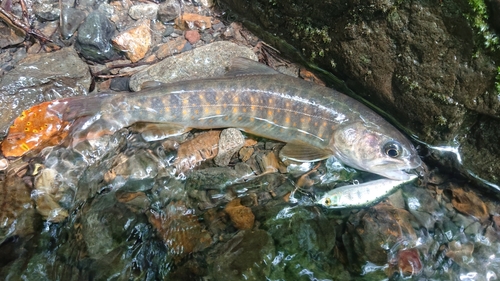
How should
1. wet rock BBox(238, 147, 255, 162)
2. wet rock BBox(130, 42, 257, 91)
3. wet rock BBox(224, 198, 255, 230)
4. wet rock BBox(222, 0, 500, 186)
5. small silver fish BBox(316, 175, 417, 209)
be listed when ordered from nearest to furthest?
1. wet rock BBox(222, 0, 500, 186)
2. wet rock BBox(224, 198, 255, 230)
3. small silver fish BBox(316, 175, 417, 209)
4. wet rock BBox(238, 147, 255, 162)
5. wet rock BBox(130, 42, 257, 91)

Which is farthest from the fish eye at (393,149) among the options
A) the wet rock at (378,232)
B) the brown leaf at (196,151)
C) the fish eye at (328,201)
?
the brown leaf at (196,151)

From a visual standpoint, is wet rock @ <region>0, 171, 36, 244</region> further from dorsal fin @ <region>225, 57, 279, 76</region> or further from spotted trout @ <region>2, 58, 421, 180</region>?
dorsal fin @ <region>225, 57, 279, 76</region>

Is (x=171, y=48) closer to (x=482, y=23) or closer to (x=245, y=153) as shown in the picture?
(x=245, y=153)

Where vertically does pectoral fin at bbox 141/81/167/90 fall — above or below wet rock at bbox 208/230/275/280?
above

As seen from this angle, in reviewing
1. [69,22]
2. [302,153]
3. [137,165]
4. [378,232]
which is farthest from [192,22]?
[378,232]

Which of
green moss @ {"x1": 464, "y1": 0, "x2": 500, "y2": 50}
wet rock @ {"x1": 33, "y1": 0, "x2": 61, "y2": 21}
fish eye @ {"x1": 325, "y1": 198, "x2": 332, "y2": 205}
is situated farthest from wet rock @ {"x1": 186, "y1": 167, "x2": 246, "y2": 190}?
wet rock @ {"x1": 33, "y1": 0, "x2": 61, "y2": 21}

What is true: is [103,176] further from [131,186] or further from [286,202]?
[286,202]
